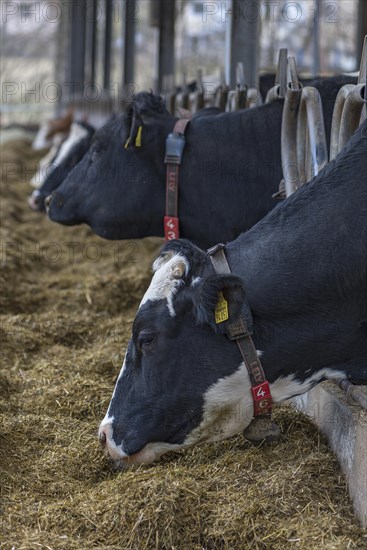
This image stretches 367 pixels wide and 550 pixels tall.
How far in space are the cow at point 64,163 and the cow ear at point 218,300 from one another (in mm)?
5480

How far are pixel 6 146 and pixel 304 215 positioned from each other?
17.4m

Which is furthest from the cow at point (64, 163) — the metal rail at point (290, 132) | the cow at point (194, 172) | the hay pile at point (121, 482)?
the hay pile at point (121, 482)

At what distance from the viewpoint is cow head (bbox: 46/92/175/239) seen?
5504mm

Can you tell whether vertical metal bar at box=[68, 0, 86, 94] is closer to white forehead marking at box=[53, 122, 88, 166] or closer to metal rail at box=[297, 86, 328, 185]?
white forehead marking at box=[53, 122, 88, 166]

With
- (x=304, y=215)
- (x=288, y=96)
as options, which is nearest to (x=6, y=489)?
(x=304, y=215)

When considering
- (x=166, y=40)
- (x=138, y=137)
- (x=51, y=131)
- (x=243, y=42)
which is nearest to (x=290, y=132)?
(x=138, y=137)

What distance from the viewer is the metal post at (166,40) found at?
12039 mm

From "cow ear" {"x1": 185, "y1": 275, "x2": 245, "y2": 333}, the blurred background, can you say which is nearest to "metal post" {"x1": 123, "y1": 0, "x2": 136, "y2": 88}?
the blurred background

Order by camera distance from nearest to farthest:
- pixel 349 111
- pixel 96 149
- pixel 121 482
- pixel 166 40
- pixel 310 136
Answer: pixel 121 482 → pixel 349 111 → pixel 310 136 → pixel 96 149 → pixel 166 40

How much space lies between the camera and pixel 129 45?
1531 centimetres

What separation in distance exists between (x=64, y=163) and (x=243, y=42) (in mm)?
2891

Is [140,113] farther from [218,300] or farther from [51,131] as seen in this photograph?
[51,131]

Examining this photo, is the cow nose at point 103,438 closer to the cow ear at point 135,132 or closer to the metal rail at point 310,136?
the metal rail at point 310,136

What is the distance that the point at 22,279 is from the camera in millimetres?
7410
